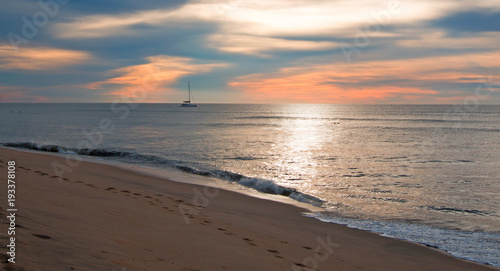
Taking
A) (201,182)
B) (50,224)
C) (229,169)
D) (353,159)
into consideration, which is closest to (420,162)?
(353,159)

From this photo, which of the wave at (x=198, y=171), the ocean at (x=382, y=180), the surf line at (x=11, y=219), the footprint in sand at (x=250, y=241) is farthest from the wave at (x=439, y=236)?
the surf line at (x=11, y=219)

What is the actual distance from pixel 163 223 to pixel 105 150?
2331 cm

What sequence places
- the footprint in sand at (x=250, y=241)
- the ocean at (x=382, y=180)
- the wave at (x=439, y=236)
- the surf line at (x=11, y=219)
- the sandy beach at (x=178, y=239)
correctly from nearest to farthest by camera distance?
the surf line at (x=11, y=219)
the sandy beach at (x=178, y=239)
the footprint in sand at (x=250, y=241)
the wave at (x=439, y=236)
the ocean at (x=382, y=180)

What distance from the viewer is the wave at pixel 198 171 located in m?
15.4

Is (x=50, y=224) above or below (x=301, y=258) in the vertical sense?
above

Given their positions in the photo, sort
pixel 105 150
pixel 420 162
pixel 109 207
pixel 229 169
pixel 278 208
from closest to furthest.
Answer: pixel 109 207
pixel 278 208
pixel 229 169
pixel 420 162
pixel 105 150

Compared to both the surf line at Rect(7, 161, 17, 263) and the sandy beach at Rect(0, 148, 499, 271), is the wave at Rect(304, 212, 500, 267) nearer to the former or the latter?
the sandy beach at Rect(0, 148, 499, 271)

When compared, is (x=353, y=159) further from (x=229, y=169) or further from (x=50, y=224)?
(x=50, y=224)

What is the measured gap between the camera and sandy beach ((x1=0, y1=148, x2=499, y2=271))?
5277 mm

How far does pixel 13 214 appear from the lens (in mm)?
6168

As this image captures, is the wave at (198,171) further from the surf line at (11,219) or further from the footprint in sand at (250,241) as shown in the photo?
the surf line at (11,219)

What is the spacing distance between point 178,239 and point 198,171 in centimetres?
1417

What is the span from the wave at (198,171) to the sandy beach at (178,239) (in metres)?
2.66

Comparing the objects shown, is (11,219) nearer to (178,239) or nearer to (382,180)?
(178,239)
